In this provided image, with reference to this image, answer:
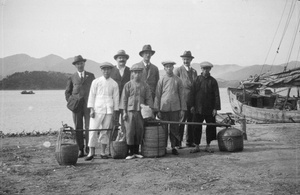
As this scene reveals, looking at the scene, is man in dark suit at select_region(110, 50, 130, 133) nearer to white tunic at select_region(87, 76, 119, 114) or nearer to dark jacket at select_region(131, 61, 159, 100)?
dark jacket at select_region(131, 61, 159, 100)

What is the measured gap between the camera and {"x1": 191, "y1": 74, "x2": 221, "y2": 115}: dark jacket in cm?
677

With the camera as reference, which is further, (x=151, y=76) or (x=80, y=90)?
(x=151, y=76)

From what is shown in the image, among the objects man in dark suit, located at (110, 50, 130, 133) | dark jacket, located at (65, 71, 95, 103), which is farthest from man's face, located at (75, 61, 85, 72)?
man in dark suit, located at (110, 50, 130, 133)

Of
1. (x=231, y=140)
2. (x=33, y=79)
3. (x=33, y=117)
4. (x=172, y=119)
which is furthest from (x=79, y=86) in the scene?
(x=33, y=79)

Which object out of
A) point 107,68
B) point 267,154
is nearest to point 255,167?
point 267,154

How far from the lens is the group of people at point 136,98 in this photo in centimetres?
621

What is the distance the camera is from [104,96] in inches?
245

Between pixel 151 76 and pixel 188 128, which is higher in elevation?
pixel 151 76

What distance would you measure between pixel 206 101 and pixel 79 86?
9.99 ft

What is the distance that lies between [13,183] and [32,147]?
327cm

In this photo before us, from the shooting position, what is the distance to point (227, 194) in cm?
388

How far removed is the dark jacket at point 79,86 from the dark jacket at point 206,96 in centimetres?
263

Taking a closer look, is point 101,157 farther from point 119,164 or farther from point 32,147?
point 32,147

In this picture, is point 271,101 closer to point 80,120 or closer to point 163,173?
point 80,120
